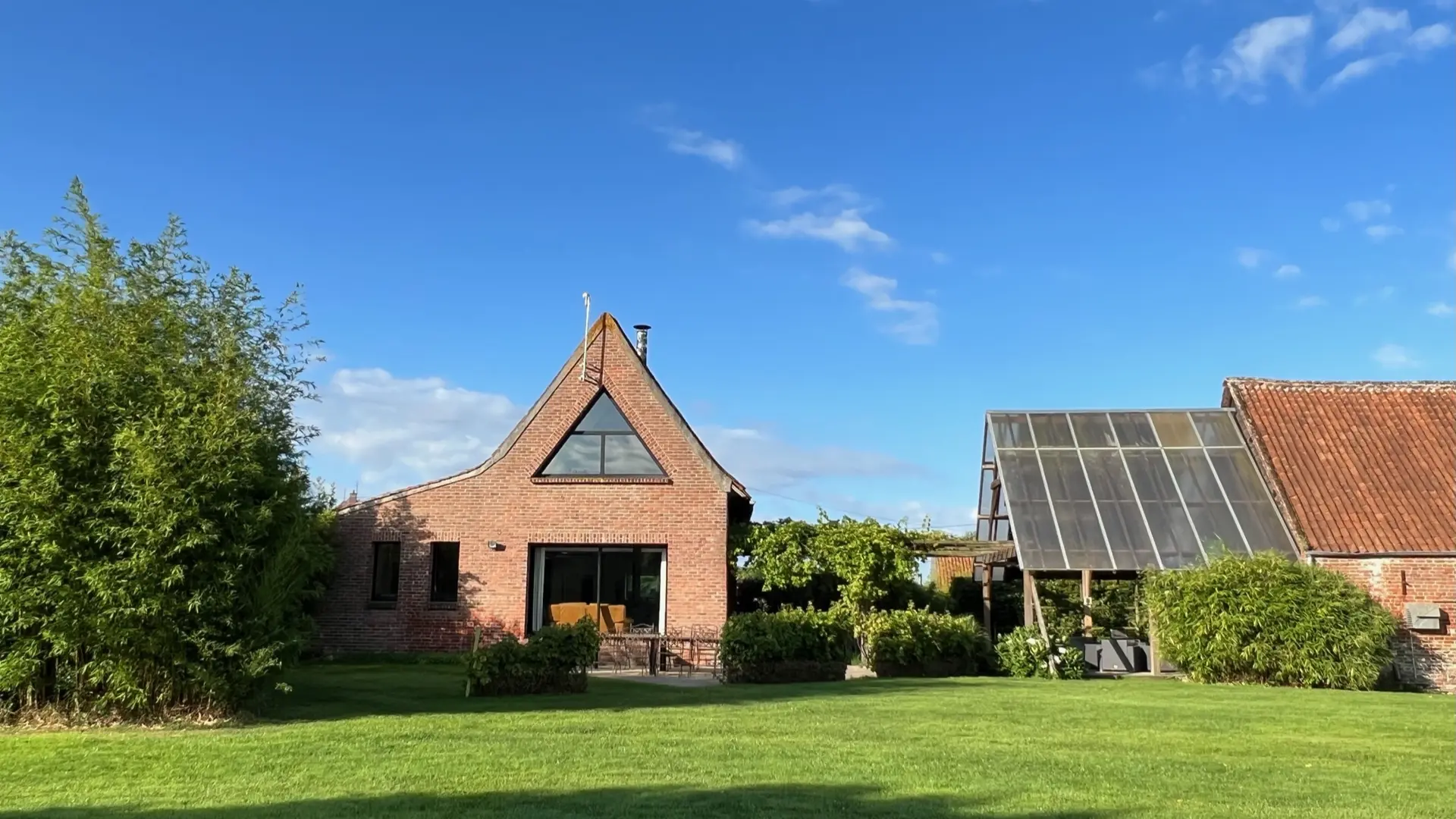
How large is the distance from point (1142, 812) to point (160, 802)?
5771mm

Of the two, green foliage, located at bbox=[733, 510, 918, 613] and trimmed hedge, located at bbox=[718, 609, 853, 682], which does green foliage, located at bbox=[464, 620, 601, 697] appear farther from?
green foliage, located at bbox=[733, 510, 918, 613]

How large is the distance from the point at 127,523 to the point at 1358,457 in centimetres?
1985

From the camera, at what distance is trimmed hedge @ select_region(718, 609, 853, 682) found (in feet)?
43.6

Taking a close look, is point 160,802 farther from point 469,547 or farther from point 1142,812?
point 469,547

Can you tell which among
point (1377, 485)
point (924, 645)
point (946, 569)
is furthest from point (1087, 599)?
point (946, 569)

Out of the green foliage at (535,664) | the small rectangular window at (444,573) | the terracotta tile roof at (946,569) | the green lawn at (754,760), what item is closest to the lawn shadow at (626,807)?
the green lawn at (754,760)

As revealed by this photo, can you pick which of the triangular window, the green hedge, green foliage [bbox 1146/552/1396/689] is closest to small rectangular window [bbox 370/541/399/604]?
the triangular window

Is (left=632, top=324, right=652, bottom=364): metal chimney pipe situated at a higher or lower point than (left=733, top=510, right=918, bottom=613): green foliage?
higher

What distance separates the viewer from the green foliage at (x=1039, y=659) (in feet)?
48.2

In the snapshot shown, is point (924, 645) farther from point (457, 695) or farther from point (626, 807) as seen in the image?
point (626, 807)

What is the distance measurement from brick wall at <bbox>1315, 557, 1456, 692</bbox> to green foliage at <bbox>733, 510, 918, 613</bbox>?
6951 mm

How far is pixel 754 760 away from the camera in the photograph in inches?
273

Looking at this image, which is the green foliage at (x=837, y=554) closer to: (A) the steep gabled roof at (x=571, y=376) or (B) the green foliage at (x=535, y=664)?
(A) the steep gabled roof at (x=571, y=376)

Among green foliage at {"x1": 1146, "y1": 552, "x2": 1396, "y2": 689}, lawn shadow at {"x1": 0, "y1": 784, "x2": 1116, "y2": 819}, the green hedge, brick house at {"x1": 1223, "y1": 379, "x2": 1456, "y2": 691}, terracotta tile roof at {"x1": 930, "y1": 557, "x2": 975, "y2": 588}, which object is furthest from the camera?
terracotta tile roof at {"x1": 930, "y1": 557, "x2": 975, "y2": 588}
